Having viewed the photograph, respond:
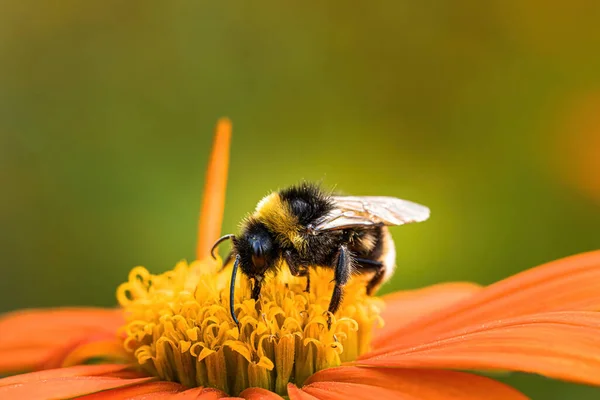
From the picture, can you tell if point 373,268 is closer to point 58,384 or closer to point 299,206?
point 299,206

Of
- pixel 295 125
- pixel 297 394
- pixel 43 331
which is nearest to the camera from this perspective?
pixel 297 394

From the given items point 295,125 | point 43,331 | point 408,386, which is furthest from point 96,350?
point 295,125

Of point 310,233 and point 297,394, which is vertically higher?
point 310,233

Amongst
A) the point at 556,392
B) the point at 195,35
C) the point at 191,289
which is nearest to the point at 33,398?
the point at 191,289

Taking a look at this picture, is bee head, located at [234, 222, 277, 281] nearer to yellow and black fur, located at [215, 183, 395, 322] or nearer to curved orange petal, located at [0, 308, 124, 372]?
yellow and black fur, located at [215, 183, 395, 322]

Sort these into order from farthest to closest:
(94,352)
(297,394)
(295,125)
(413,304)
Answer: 1. (295,125)
2. (413,304)
3. (94,352)
4. (297,394)

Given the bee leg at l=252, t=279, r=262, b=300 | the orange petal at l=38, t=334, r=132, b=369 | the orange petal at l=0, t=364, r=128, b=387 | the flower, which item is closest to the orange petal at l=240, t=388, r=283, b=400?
the flower
